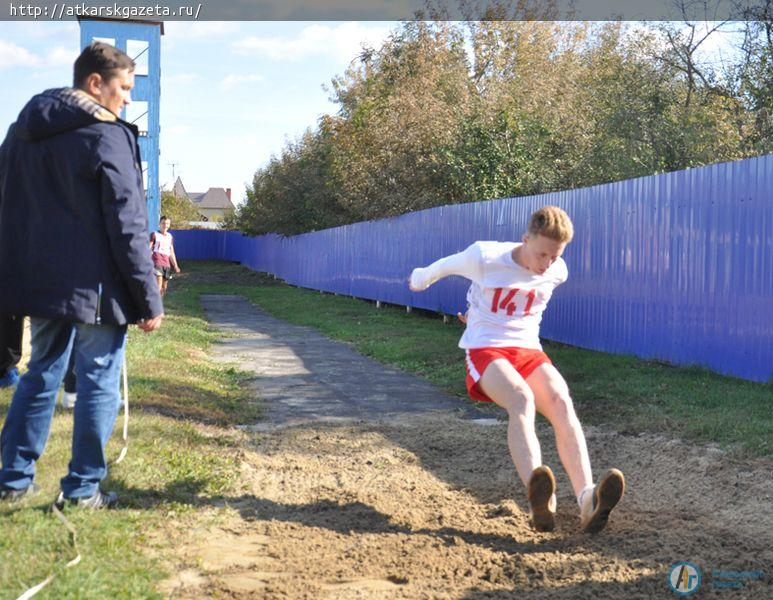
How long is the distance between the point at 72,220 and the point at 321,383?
5845mm

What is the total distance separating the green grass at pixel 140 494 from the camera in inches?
140

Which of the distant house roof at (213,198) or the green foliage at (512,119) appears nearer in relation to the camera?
the green foliage at (512,119)

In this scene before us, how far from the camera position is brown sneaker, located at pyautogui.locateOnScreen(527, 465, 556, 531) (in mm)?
4277

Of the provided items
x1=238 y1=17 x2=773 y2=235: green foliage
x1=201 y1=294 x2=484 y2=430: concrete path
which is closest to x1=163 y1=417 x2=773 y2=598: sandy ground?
x1=201 y1=294 x2=484 y2=430: concrete path

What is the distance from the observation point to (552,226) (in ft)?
14.8

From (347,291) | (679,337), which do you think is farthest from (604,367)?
(347,291)

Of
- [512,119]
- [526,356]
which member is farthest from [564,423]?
[512,119]

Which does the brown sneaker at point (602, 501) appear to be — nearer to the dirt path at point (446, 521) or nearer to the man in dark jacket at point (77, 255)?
the dirt path at point (446, 521)

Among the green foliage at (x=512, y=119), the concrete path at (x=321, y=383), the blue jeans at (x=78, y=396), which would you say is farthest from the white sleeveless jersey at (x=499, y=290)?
the green foliage at (x=512, y=119)

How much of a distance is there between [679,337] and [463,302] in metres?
7.05

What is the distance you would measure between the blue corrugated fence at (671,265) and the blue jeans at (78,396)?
6.26 m

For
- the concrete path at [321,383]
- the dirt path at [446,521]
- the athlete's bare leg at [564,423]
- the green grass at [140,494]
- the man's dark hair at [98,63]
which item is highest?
the man's dark hair at [98,63]

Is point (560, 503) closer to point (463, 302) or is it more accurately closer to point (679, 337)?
point (679, 337)

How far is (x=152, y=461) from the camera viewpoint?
5469mm
